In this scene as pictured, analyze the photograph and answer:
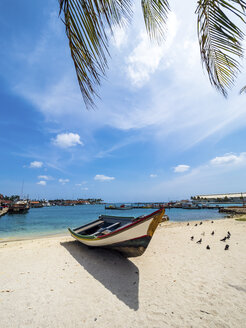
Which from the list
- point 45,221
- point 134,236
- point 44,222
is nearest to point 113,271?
point 134,236

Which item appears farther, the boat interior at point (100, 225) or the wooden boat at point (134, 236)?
the boat interior at point (100, 225)

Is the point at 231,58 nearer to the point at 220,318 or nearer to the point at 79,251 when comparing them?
the point at 220,318

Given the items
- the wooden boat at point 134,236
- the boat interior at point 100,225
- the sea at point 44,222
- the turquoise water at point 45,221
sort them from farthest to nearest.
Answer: the turquoise water at point 45,221 → the sea at point 44,222 → the boat interior at point 100,225 → the wooden boat at point 134,236

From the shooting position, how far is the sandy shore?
3365 mm

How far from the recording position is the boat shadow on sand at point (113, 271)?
423 cm

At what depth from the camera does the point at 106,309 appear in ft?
12.0

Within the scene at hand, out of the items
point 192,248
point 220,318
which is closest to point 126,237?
point 220,318

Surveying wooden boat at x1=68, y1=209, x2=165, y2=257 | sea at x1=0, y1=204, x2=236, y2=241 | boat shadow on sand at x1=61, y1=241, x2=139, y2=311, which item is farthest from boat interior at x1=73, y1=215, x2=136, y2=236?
sea at x1=0, y1=204, x2=236, y2=241

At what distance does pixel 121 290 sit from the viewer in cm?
440

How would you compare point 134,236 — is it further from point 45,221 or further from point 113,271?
point 45,221

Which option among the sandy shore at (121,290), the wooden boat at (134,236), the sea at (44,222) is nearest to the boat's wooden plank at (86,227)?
the sandy shore at (121,290)

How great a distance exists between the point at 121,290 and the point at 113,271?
45.4 inches

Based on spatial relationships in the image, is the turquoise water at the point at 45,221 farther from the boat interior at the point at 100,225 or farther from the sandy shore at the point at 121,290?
the sandy shore at the point at 121,290

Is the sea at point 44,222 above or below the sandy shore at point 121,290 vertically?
below
